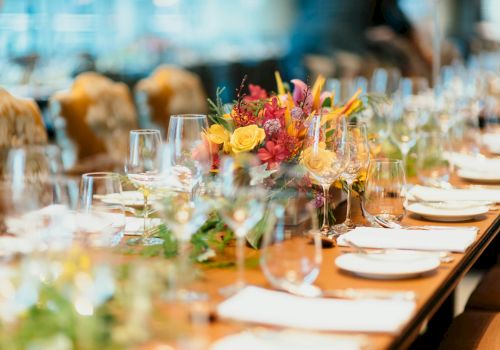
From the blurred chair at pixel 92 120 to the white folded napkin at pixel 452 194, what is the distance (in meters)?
1.94

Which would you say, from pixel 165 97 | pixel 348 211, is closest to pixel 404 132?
pixel 348 211

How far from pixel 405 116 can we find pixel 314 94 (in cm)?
97

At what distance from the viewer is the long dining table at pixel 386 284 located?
132 centimetres

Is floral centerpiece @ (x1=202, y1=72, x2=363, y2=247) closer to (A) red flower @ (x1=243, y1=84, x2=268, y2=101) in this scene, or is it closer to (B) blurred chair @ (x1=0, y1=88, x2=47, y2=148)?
(A) red flower @ (x1=243, y1=84, x2=268, y2=101)

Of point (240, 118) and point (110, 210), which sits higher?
point (240, 118)

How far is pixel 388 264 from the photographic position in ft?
5.39

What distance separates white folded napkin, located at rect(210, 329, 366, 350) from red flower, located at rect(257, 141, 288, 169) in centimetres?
72

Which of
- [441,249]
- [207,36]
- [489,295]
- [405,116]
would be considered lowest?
[489,295]

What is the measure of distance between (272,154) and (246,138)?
0.07m

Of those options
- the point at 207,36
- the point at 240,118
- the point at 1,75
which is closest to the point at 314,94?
the point at 240,118

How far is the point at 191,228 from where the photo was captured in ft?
5.15

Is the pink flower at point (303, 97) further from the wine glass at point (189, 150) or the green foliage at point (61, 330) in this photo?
the green foliage at point (61, 330)

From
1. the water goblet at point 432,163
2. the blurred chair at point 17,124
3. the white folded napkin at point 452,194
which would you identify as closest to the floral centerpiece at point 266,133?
the white folded napkin at point 452,194

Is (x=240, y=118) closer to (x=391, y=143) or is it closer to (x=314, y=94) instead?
(x=314, y=94)
